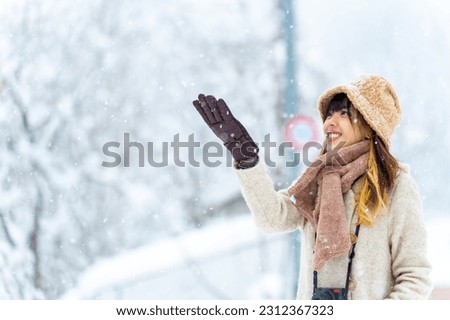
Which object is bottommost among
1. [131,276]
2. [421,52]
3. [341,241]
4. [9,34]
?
[131,276]

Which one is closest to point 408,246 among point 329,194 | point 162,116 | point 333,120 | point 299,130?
point 329,194

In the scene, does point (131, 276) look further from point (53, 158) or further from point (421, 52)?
point (421, 52)

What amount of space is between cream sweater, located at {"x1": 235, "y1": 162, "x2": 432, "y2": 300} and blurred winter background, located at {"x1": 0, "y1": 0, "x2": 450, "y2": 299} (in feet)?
3.68

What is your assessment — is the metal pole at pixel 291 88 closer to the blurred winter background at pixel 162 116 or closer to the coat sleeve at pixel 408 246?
the blurred winter background at pixel 162 116

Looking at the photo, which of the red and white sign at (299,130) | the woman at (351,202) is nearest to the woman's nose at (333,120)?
the woman at (351,202)

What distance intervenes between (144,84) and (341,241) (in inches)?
58.8

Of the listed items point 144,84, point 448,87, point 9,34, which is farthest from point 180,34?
point 448,87

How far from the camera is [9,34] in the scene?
2.31 m

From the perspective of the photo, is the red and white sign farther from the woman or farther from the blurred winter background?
the woman

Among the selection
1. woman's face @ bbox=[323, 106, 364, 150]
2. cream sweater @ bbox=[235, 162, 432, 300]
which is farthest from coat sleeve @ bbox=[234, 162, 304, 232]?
woman's face @ bbox=[323, 106, 364, 150]

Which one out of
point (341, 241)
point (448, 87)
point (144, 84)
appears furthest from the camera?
point (144, 84)

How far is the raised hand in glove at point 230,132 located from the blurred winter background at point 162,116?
1175mm

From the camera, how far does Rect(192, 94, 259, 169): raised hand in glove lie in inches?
38.9

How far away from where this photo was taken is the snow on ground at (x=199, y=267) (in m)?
2.13
